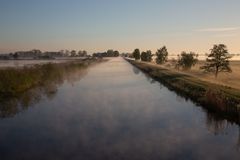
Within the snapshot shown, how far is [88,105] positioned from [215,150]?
50.8 ft

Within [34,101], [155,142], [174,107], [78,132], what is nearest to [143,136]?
[155,142]

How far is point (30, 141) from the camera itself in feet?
55.9

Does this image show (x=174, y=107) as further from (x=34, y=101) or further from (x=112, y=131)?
(x=34, y=101)

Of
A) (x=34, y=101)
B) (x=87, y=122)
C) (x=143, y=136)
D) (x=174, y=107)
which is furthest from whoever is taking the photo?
(x=34, y=101)

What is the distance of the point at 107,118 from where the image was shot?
23.0 meters

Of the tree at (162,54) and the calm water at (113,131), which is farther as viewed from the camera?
the tree at (162,54)

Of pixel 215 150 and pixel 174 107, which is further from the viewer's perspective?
pixel 174 107

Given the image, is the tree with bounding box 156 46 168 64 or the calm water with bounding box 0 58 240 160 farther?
the tree with bounding box 156 46 168 64

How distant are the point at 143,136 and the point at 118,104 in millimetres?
11595

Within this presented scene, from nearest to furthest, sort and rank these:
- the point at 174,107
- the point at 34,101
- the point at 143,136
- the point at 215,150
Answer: the point at 215,150
the point at 143,136
the point at 174,107
the point at 34,101

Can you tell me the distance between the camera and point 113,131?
19.0m

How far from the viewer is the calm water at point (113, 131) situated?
14.9 m

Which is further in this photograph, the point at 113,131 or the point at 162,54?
the point at 162,54

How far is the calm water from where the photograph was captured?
48.8ft
